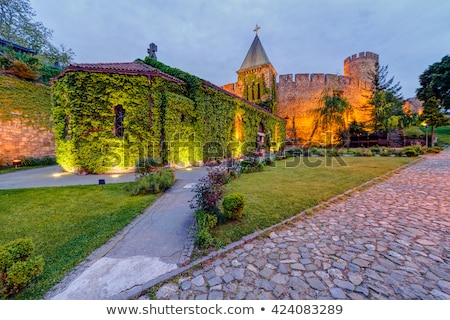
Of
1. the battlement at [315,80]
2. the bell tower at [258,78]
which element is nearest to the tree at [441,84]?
the battlement at [315,80]

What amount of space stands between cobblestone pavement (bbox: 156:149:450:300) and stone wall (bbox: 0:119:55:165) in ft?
57.0

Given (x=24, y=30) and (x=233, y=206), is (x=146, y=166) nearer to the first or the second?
(x=233, y=206)

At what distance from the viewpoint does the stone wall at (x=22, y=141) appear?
11906 millimetres

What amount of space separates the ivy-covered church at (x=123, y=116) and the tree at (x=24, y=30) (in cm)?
2368

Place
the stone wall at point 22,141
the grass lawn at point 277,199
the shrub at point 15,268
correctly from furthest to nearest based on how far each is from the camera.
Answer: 1. the stone wall at point 22,141
2. the grass lawn at point 277,199
3. the shrub at point 15,268

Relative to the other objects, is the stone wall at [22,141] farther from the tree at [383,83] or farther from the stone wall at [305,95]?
the tree at [383,83]

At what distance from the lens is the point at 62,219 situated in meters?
4.02

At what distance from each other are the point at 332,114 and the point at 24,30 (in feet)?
141

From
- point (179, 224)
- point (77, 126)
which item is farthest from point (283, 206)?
point (77, 126)

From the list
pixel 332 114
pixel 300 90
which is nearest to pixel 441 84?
pixel 332 114

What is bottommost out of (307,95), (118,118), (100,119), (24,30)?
(100,119)

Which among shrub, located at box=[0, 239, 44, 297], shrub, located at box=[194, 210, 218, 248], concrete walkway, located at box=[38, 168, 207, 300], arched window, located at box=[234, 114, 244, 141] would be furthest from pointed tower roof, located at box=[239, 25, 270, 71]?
shrub, located at box=[0, 239, 44, 297]
